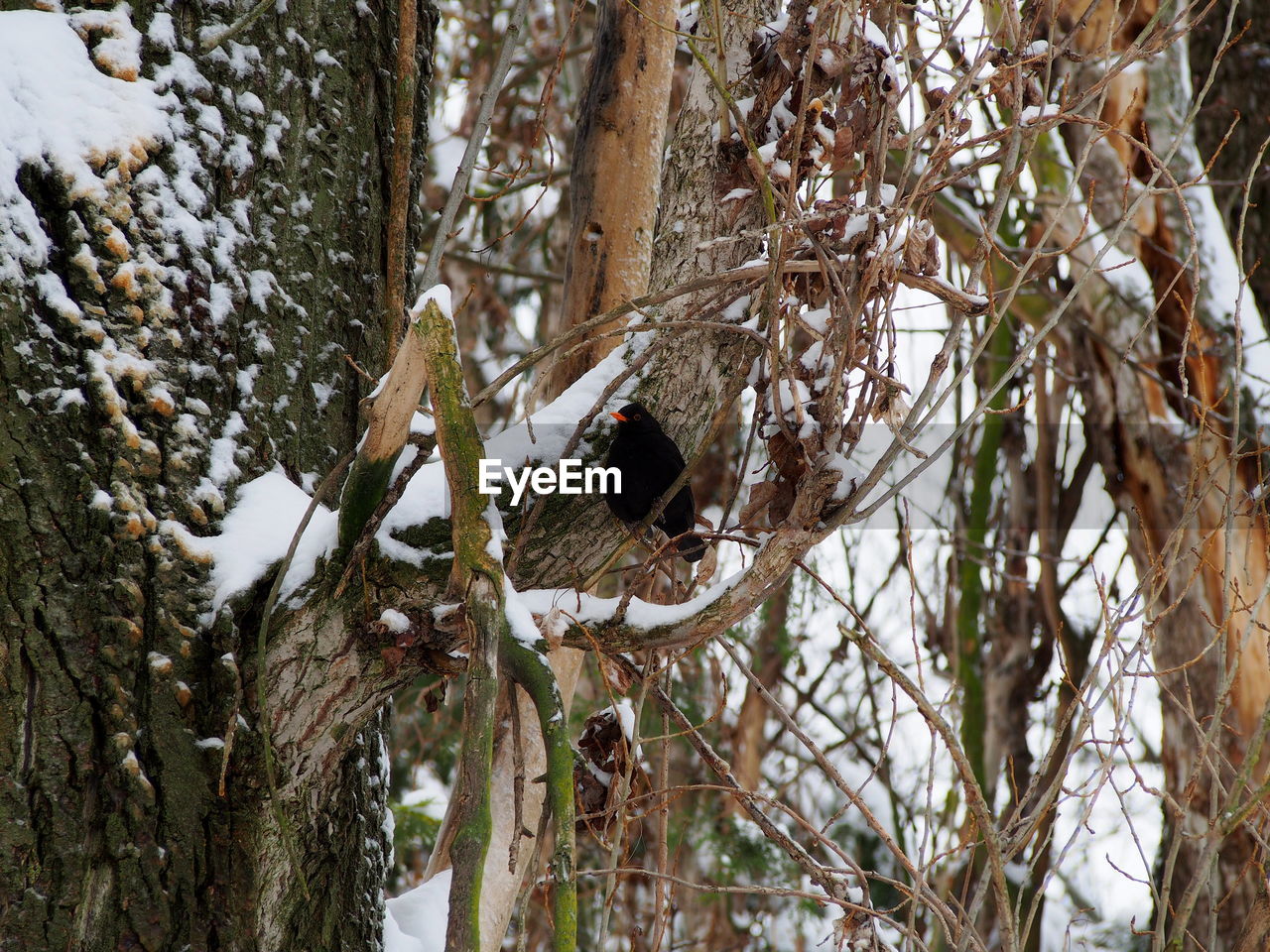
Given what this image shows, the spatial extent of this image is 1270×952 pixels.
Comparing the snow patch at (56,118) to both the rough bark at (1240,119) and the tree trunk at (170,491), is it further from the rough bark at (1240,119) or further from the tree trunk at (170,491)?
the rough bark at (1240,119)

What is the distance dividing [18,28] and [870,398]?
119cm

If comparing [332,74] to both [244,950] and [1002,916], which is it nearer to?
[244,950]

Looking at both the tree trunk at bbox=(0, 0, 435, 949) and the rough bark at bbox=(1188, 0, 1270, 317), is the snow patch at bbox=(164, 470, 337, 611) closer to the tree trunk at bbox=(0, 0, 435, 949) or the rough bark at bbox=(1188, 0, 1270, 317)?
the tree trunk at bbox=(0, 0, 435, 949)

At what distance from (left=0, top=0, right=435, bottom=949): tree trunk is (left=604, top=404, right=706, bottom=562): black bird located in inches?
15.9

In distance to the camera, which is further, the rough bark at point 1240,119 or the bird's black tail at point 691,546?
the rough bark at point 1240,119

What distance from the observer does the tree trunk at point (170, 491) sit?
122 cm

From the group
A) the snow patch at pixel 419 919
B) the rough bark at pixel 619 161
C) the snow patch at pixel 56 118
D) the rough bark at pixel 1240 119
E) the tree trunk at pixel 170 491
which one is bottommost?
the snow patch at pixel 419 919

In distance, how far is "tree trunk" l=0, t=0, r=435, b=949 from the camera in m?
1.22

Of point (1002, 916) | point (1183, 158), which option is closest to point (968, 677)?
point (1183, 158)

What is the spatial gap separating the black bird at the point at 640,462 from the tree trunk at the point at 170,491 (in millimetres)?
403

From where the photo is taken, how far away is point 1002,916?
1.64 meters

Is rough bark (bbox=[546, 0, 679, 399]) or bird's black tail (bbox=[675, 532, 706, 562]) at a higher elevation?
rough bark (bbox=[546, 0, 679, 399])

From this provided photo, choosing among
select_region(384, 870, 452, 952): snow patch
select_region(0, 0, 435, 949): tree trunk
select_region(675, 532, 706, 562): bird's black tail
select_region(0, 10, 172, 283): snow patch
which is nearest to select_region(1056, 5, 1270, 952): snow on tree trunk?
select_region(675, 532, 706, 562): bird's black tail

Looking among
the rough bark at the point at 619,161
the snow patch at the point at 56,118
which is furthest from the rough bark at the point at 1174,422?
the snow patch at the point at 56,118
